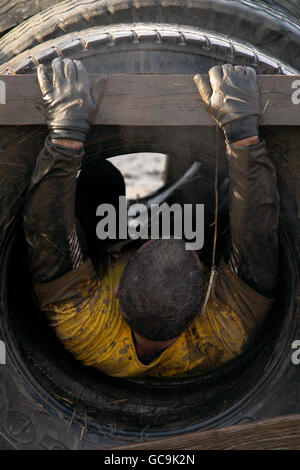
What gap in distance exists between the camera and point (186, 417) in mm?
2184

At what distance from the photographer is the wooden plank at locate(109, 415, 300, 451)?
6.22 ft

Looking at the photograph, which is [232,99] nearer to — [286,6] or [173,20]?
[173,20]

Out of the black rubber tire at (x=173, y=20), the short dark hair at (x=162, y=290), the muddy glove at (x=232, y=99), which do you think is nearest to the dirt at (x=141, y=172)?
the black rubber tire at (x=173, y=20)

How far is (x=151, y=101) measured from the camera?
1835 millimetres

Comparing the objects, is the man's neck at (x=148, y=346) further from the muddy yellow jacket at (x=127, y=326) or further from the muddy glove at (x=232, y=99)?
the muddy glove at (x=232, y=99)

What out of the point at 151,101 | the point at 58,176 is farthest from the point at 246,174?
the point at 58,176

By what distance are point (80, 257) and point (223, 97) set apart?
70 centimetres

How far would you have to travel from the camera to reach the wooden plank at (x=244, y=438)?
190cm

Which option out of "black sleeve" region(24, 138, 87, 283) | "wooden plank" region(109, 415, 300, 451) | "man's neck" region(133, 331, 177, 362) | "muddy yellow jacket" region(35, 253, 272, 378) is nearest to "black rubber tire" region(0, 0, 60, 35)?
"black sleeve" region(24, 138, 87, 283)

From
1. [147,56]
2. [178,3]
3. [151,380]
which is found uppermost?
[178,3]

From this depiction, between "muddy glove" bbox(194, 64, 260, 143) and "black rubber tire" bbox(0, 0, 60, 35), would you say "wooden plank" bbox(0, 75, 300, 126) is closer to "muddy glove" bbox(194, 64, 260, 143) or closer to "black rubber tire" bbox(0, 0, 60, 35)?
"muddy glove" bbox(194, 64, 260, 143)

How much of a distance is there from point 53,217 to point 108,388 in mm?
734
